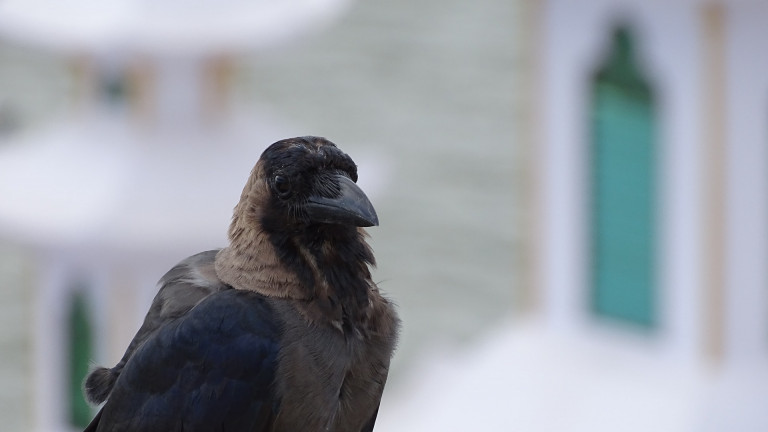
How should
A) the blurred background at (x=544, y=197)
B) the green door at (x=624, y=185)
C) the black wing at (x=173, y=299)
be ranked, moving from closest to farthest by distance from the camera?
1. the black wing at (x=173, y=299)
2. the blurred background at (x=544, y=197)
3. the green door at (x=624, y=185)

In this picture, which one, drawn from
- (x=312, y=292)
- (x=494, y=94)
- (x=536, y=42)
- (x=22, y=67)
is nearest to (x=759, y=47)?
(x=536, y=42)

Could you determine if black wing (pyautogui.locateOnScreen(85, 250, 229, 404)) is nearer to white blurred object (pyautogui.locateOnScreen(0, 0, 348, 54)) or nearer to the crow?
the crow

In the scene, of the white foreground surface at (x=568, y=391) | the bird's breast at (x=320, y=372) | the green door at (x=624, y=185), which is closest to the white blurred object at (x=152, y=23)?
the green door at (x=624, y=185)

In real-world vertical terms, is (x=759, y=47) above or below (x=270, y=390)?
above

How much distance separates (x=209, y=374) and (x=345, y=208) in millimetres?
376

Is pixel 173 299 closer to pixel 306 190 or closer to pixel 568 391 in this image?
pixel 306 190

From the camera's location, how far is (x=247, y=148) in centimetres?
620

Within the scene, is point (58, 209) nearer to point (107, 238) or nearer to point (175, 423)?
point (107, 238)

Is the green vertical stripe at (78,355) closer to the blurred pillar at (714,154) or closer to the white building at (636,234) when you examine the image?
the white building at (636,234)

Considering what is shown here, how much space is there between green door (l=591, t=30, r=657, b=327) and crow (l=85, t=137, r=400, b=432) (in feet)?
10.3

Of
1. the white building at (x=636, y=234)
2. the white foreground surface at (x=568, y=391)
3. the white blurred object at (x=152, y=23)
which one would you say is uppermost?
the white blurred object at (x=152, y=23)

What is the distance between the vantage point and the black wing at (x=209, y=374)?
9.13 feet

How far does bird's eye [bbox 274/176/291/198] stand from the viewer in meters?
2.79

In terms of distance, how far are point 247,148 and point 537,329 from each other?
1.39 meters
